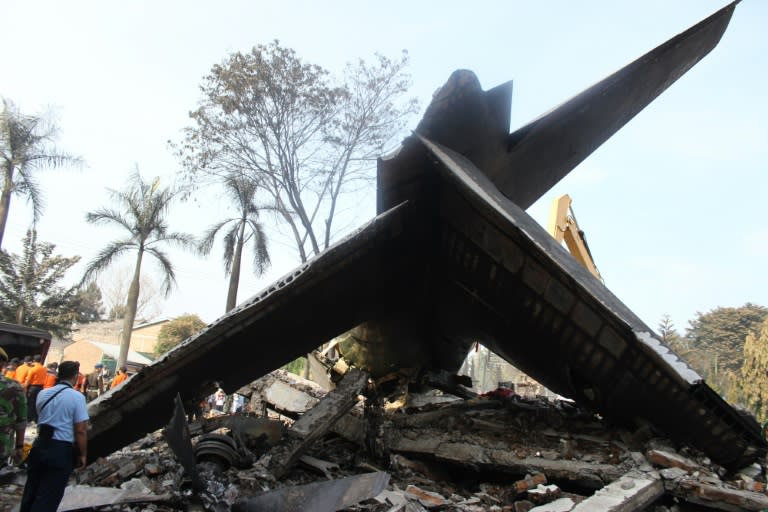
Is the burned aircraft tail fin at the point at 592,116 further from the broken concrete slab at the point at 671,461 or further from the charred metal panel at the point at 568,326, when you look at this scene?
the broken concrete slab at the point at 671,461

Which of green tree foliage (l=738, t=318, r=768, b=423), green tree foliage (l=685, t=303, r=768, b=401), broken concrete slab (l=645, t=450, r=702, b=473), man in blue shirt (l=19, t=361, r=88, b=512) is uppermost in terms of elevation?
green tree foliage (l=685, t=303, r=768, b=401)

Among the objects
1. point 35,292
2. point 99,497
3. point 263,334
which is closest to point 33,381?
point 263,334

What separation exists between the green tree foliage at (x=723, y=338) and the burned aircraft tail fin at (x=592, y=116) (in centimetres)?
4821

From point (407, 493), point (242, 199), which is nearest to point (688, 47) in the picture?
point (407, 493)

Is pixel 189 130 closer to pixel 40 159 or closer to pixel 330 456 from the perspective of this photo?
pixel 40 159

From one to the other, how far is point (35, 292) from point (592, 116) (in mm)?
32370

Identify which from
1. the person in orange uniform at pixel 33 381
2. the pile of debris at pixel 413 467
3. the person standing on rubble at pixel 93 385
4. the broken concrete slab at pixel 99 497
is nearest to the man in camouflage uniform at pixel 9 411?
the pile of debris at pixel 413 467

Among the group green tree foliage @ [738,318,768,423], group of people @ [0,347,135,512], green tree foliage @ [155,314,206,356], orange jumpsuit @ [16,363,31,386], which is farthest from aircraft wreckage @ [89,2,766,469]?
green tree foliage @ [155,314,206,356]

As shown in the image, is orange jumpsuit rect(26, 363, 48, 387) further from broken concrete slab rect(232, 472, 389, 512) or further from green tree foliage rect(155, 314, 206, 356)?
green tree foliage rect(155, 314, 206, 356)

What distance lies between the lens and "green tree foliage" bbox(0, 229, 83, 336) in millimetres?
30203

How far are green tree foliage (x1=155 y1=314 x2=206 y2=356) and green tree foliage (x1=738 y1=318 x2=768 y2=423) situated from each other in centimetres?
2890

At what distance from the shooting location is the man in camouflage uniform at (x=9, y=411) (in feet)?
17.1

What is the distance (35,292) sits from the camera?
31156 mm

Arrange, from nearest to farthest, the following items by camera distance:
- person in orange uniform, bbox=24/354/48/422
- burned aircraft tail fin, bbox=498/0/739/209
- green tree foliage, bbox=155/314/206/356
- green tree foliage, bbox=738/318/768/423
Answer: burned aircraft tail fin, bbox=498/0/739/209
person in orange uniform, bbox=24/354/48/422
green tree foliage, bbox=738/318/768/423
green tree foliage, bbox=155/314/206/356
